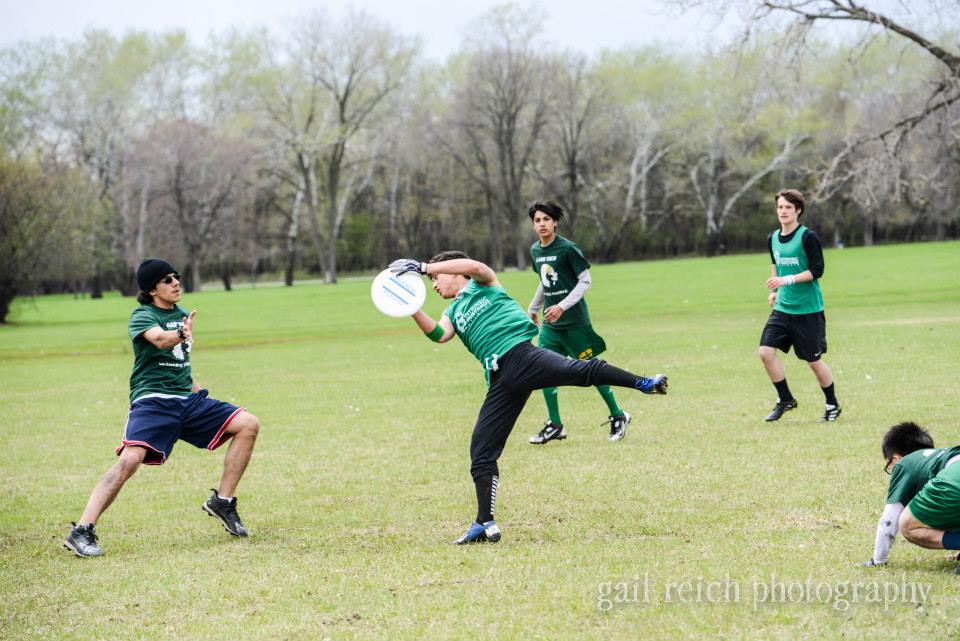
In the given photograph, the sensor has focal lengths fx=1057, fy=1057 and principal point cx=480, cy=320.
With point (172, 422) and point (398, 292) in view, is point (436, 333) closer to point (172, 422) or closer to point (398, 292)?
point (398, 292)

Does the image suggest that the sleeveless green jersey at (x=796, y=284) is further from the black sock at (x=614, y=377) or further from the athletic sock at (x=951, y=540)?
the athletic sock at (x=951, y=540)

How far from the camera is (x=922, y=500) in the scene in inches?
218

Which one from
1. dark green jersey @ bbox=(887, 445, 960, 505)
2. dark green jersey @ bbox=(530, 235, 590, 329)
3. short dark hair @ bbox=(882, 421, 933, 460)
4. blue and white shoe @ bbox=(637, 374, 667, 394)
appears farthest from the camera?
dark green jersey @ bbox=(530, 235, 590, 329)

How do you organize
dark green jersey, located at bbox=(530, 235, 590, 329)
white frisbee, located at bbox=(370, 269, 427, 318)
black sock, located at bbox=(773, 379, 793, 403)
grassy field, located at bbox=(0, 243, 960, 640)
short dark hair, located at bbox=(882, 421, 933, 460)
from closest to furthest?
1. grassy field, located at bbox=(0, 243, 960, 640)
2. short dark hair, located at bbox=(882, 421, 933, 460)
3. white frisbee, located at bbox=(370, 269, 427, 318)
4. dark green jersey, located at bbox=(530, 235, 590, 329)
5. black sock, located at bbox=(773, 379, 793, 403)

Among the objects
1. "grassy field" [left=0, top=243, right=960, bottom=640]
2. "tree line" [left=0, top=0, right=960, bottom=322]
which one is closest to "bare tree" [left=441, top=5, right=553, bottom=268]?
"tree line" [left=0, top=0, right=960, bottom=322]

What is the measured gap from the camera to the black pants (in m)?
7.15

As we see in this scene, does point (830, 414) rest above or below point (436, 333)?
below

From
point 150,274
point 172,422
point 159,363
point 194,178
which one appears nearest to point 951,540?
point 172,422

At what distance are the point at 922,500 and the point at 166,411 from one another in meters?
5.11

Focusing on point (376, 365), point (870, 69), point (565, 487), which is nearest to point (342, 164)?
point (870, 69)

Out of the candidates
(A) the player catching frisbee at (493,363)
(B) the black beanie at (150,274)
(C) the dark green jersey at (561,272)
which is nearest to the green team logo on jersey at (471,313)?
(A) the player catching frisbee at (493,363)

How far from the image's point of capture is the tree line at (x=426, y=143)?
74188 mm

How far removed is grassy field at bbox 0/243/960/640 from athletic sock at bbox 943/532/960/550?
16 cm

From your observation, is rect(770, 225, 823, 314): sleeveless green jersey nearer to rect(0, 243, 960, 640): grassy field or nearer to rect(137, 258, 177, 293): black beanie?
rect(0, 243, 960, 640): grassy field
